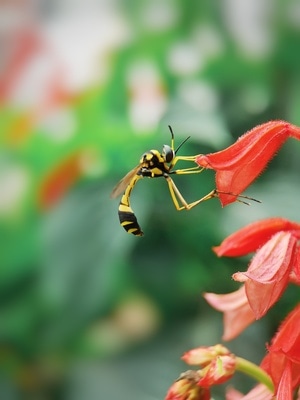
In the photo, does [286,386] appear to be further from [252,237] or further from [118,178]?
[118,178]

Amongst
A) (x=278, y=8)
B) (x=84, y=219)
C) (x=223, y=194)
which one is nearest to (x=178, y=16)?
(x=278, y=8)

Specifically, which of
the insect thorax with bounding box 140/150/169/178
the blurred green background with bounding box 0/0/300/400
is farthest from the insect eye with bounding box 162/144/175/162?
→ the blurred green background with bounding box 0/0/300/400

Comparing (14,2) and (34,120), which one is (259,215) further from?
(14,2)

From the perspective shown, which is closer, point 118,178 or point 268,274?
point 268,274

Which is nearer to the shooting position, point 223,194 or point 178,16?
point 223,194

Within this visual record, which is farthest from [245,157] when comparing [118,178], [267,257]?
[118,178]

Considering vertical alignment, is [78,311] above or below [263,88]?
below

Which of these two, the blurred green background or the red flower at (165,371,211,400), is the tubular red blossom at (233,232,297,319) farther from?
the blurred green background
